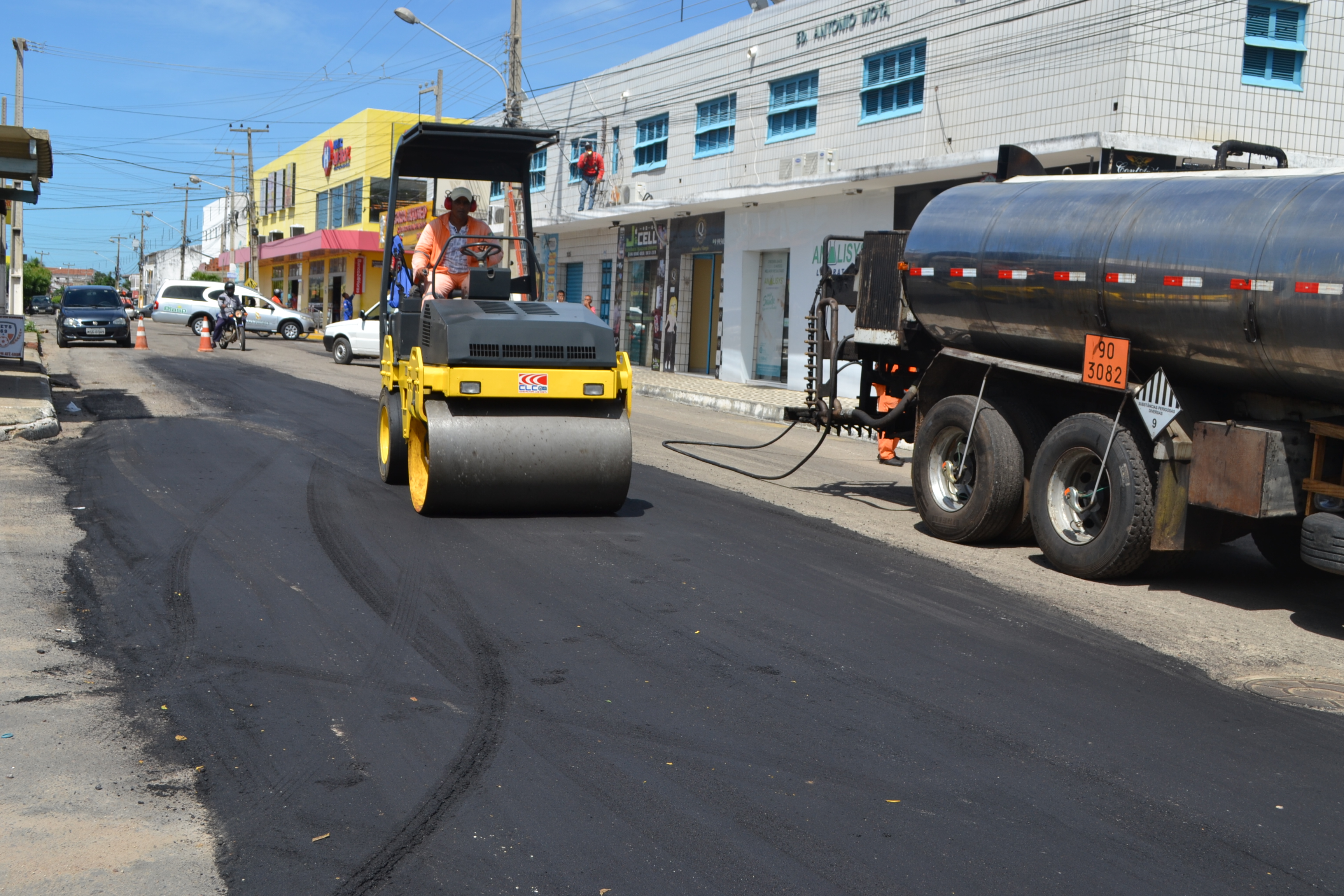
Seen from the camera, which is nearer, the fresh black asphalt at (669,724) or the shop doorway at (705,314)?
the fresh black asphalt at (669,724)

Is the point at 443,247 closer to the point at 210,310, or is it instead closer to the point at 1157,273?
the point at 1157,273

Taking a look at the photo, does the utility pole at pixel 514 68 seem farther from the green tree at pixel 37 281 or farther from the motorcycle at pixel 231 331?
the green tree at pixel 37 281

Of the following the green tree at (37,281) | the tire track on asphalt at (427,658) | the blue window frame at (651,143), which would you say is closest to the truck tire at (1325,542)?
the tire track on asphalt at (427,658)

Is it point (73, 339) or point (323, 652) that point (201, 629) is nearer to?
point (323, 652)

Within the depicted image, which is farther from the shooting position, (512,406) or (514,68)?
(514,68)

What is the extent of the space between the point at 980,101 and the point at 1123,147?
3682mm

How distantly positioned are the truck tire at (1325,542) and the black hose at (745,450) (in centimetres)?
475

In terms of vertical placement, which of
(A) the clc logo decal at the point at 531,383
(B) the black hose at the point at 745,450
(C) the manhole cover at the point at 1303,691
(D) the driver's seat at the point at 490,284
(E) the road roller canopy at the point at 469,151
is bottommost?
(C) the manhole cover at the point at 1303,691

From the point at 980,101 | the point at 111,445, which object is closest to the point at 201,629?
the point at 111,445

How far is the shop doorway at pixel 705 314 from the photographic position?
1163 inches

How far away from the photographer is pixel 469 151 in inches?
414

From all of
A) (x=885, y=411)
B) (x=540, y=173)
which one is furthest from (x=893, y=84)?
(x=540, y=173)

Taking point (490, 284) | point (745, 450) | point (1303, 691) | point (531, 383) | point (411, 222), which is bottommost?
point (1303, 691)

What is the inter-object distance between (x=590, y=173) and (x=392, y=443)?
2486cm
